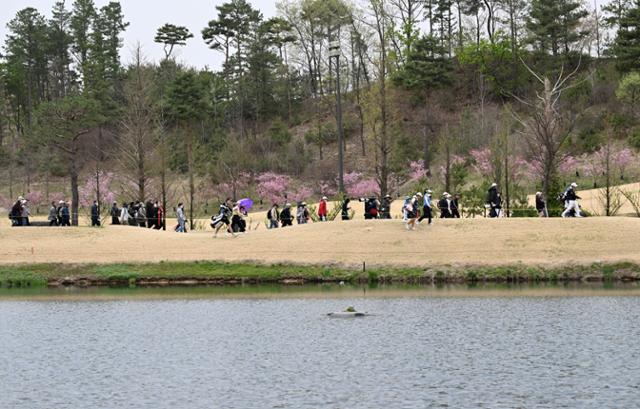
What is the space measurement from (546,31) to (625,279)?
2217 inches

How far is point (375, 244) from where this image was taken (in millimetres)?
39531

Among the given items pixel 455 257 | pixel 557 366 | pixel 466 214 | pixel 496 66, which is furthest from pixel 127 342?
pixel 496 66

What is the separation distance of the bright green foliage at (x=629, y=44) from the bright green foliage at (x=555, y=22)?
5.87 meters

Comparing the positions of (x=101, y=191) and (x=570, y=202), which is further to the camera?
(x=101, y=191)

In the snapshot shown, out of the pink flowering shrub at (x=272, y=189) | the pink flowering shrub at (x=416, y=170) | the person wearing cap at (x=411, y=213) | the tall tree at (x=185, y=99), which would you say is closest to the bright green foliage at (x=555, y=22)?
the pink flowering shrub at (x=416, y=170)

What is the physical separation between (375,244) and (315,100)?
68.3 meters

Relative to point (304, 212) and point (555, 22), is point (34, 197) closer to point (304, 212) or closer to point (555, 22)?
point (304, 212)

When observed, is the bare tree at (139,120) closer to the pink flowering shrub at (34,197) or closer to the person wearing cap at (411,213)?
the person wearing cap at (411,213)

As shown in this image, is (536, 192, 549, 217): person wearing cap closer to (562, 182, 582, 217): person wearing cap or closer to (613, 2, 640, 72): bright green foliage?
(562, 182, 582, 217): person wearing cap

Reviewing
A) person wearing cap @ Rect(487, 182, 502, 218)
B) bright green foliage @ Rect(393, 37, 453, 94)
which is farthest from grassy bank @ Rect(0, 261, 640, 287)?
bright green foliage @ Rect(393, 37, 453, 94)

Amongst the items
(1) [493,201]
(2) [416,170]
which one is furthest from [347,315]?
(2) [416,170]

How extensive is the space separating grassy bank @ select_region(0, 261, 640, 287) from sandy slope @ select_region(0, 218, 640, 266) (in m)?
0.60

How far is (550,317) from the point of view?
2627 centimetres

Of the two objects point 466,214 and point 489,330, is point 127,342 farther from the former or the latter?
point 466,214
